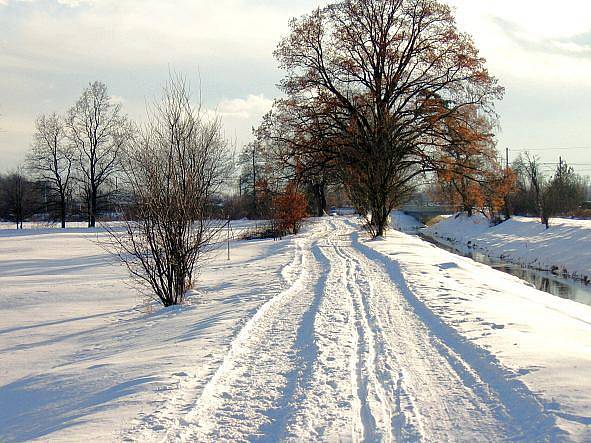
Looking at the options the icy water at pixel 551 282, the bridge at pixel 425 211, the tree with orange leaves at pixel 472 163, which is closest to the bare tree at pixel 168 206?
the icy water at pixel 551 282

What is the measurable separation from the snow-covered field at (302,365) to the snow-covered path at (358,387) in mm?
20

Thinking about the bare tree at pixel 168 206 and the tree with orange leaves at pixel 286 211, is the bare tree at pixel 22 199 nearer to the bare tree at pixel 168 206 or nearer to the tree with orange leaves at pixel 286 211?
the tree with orange leaves at pixel 286 211

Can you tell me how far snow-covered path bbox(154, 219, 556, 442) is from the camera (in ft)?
15.1

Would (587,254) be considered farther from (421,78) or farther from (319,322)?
(319,322)

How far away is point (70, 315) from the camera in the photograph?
10.9 meters

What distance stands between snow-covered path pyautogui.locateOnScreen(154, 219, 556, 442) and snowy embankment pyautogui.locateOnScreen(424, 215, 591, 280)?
15.6 meters

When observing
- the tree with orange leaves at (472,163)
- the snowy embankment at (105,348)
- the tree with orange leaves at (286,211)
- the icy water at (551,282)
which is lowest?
the icy water at (551,282)

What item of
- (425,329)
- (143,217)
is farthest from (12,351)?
(425,329)

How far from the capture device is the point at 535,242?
97.5 feet

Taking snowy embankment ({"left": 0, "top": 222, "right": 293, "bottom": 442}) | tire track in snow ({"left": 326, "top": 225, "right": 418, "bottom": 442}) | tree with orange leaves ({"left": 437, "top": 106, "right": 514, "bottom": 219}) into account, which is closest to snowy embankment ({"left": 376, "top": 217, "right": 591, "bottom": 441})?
tire track in snow ({"left": 326, "top": 225, "right": 418, "bottom": 442})

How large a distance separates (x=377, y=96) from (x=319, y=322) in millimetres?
20876

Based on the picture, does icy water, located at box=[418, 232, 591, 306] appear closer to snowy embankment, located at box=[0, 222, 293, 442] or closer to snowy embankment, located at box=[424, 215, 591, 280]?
snowy embankment, located at box=[424, 215, 591, 280]

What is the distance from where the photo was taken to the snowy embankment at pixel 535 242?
77.0ft

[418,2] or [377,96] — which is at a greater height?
[418,2]
